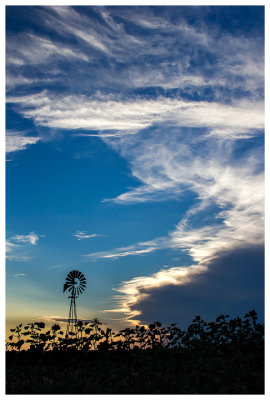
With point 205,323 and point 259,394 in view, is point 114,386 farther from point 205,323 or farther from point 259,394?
point 205,323

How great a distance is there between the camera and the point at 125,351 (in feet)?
43.0

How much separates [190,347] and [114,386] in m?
5.36

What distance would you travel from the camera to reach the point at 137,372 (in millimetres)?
10695

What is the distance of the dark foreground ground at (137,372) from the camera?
9.07 m

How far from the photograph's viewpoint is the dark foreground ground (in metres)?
9.07
